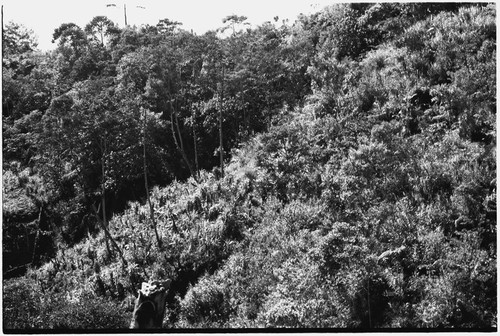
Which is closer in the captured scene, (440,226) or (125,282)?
(440,226)

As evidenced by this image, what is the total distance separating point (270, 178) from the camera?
1688cm

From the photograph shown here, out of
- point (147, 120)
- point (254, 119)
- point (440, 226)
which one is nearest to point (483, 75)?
point (440, 226)

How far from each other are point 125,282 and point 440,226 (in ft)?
27.9

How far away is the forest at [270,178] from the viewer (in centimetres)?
1212

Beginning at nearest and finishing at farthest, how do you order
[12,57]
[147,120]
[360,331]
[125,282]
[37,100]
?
[360,331] < [125,282] < [147,120] < [37,100] < [12,57]

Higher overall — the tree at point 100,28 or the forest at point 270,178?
the tree at point 100,28

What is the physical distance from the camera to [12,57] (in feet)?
96.3

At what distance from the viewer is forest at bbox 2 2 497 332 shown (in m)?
12.1

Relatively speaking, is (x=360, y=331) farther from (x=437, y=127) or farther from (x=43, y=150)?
(x=43, y=150)

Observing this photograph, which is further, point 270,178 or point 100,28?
point 100,28

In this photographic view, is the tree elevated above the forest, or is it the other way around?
the tree

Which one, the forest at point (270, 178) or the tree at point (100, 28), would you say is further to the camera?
the tree at point (100, 28)

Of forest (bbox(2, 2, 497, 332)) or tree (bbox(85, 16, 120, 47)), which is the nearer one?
forest (bbox(2, 2, 497, 332))

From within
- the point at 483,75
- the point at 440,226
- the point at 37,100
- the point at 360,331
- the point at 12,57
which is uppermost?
the point at 12,57
